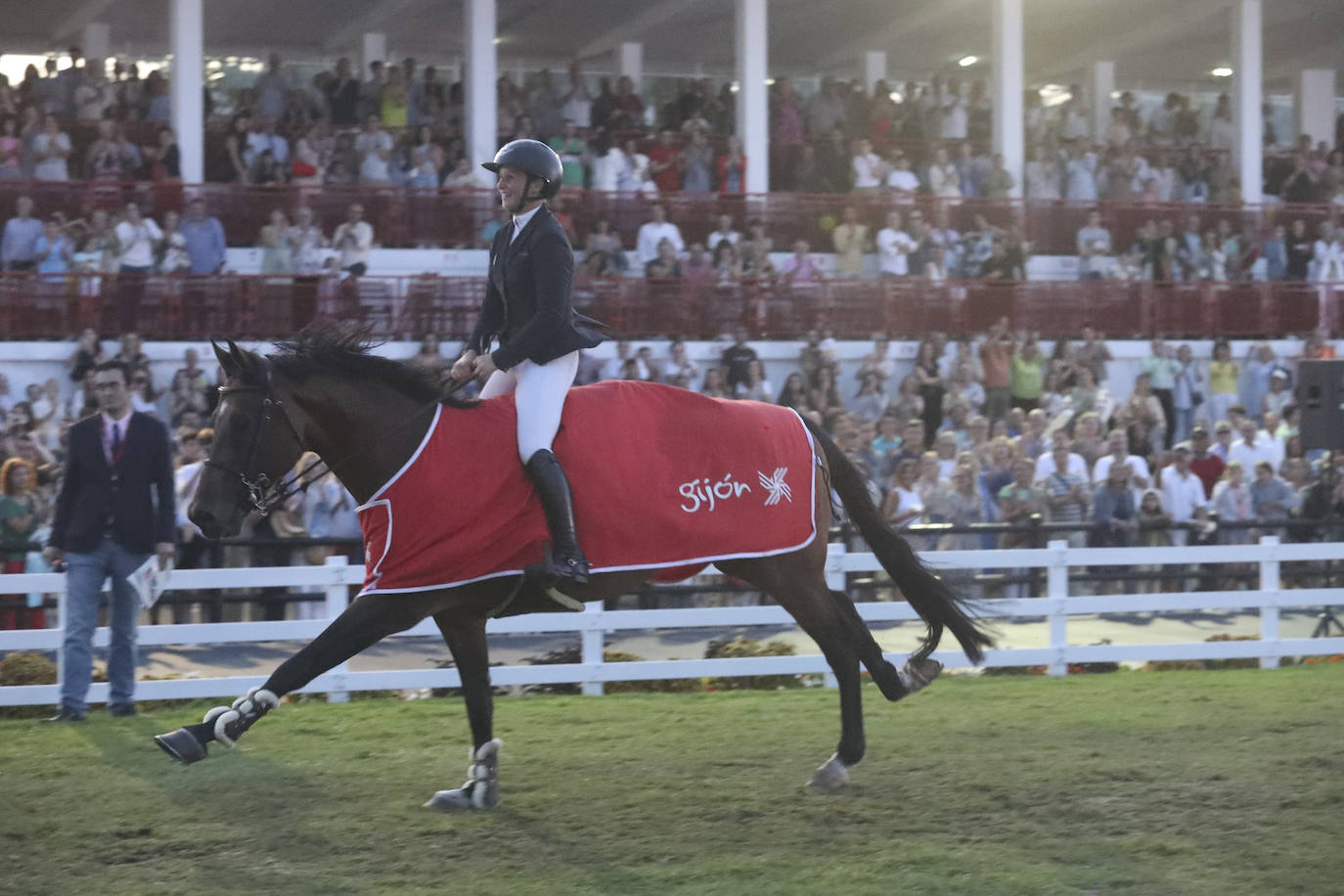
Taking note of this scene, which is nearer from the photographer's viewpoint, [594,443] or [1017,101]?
[594,443]

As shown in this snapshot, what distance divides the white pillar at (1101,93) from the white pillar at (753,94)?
817 cm

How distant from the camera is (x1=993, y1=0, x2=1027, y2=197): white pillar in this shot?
73.8 ft

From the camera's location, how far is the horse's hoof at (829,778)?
272 inches

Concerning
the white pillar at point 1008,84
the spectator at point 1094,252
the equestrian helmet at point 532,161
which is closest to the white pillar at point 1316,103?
the white pillar at point 1008,84

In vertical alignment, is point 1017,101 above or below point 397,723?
above

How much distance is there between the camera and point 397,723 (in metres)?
8.97

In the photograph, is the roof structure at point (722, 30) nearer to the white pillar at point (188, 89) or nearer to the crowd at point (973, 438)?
the white pillar at point (188, 89)

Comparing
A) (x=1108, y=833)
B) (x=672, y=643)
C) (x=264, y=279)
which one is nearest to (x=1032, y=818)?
(x=1108, y=833)

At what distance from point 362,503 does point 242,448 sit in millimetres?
562

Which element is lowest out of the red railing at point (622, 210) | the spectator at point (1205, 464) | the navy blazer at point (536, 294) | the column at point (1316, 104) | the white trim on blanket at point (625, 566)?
the spectator at point (1205, 464)

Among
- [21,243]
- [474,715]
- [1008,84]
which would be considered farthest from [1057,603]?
[1008,84]

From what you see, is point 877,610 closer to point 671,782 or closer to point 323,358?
point 671,782

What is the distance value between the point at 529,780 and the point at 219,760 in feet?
5.31

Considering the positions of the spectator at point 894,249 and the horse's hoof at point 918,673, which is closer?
the horse's hoof at point 918,673
